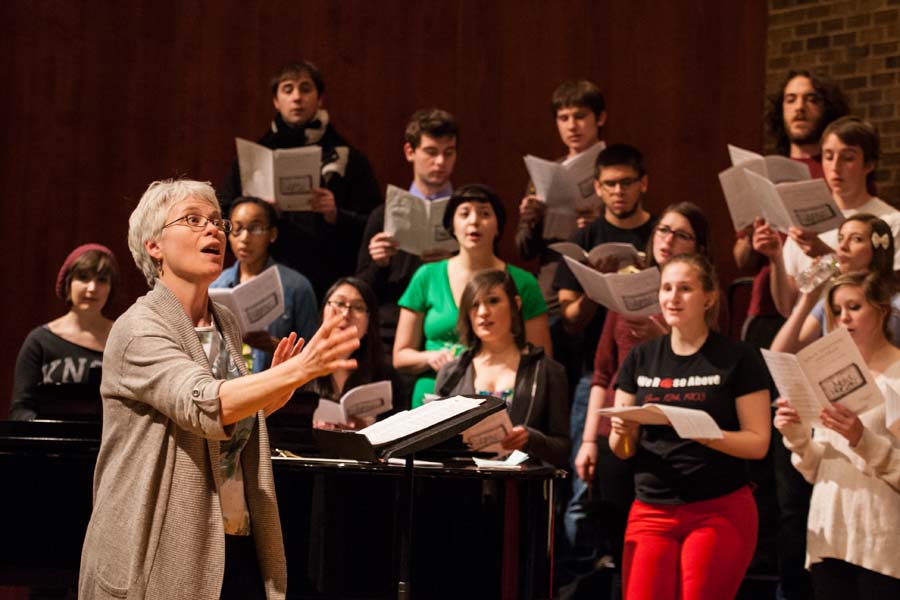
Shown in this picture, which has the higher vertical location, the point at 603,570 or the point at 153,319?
the point at 153,319

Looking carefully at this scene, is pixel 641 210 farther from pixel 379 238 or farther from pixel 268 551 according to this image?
pixel 268 551

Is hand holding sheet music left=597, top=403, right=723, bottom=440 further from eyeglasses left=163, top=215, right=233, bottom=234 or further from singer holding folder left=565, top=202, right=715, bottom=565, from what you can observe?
eyeglasses left=163, top=215, right=233, bottom=234

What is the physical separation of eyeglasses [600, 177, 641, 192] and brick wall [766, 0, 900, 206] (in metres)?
1.92

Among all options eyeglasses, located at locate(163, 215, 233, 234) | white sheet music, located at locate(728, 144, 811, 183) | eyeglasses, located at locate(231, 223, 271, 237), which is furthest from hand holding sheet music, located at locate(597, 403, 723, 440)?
Result: eyeglasses, located at locate(231, 223, 271, 237)

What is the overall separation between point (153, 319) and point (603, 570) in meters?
2.77

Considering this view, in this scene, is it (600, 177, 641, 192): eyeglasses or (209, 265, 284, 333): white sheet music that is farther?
(600, 177, 641, 192): eyeglasses

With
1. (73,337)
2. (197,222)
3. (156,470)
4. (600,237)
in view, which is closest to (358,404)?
(600,237)

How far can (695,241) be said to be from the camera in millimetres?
4625

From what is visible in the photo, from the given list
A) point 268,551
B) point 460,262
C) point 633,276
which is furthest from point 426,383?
point 268,551

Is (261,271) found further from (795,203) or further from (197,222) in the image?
(197,222)

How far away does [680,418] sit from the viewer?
3.69m

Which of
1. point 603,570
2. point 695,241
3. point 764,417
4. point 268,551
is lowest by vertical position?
point 603,570

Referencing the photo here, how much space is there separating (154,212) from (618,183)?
266 cm

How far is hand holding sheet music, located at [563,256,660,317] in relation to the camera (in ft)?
14.4
